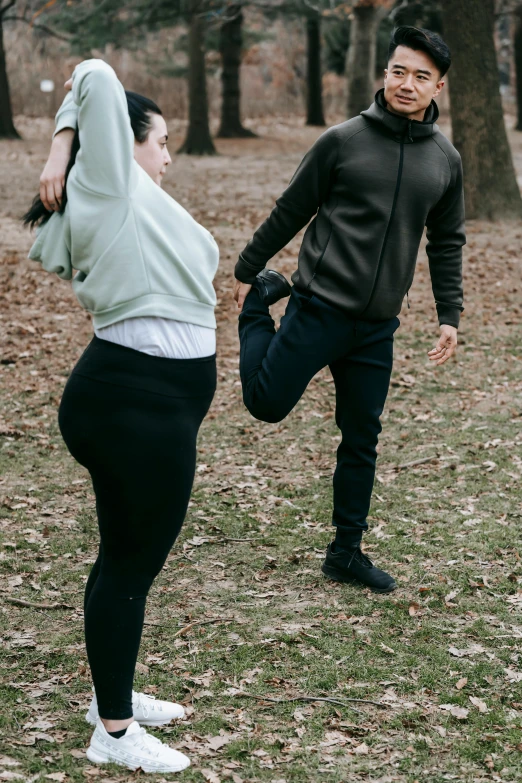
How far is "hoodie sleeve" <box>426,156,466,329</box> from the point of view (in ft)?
13.7

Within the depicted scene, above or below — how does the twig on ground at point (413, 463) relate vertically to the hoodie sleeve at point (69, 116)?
below

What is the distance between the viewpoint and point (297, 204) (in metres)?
4.05

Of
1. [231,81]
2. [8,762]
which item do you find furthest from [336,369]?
[231,81]

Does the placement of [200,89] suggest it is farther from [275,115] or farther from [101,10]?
[275,115]

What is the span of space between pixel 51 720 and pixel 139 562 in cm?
93

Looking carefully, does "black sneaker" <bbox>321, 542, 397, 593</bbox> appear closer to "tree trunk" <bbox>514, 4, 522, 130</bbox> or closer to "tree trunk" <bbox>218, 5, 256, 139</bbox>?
"tree trunk" <bbox>218, 5, 256, 139</bbox>

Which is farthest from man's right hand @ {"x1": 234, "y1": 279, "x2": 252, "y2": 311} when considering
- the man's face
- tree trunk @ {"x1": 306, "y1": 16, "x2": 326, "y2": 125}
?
tree trunk @ {"x1": 306, "y1": 16, "x2": 326, "y2": 125}

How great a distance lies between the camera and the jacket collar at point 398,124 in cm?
387

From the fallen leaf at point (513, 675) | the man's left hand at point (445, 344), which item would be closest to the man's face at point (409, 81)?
the man's left hand at point (445, 344)

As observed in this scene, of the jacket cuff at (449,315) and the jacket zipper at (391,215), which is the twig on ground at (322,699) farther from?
the jacket cuff at (449,315)

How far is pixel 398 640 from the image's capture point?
3992mm

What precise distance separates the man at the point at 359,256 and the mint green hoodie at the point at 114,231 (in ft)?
4.28

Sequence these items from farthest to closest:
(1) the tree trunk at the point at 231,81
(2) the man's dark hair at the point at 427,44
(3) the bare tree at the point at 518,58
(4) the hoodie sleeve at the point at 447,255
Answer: (3) the bare tree at the point at 518,58 → (1) the tree trunk at the point at 231,81 → (4) the hoodie sleeve at the point at 447,255 → (2) the man's dark hair at the point at 427,44

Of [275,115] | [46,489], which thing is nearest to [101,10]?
[275,115]
